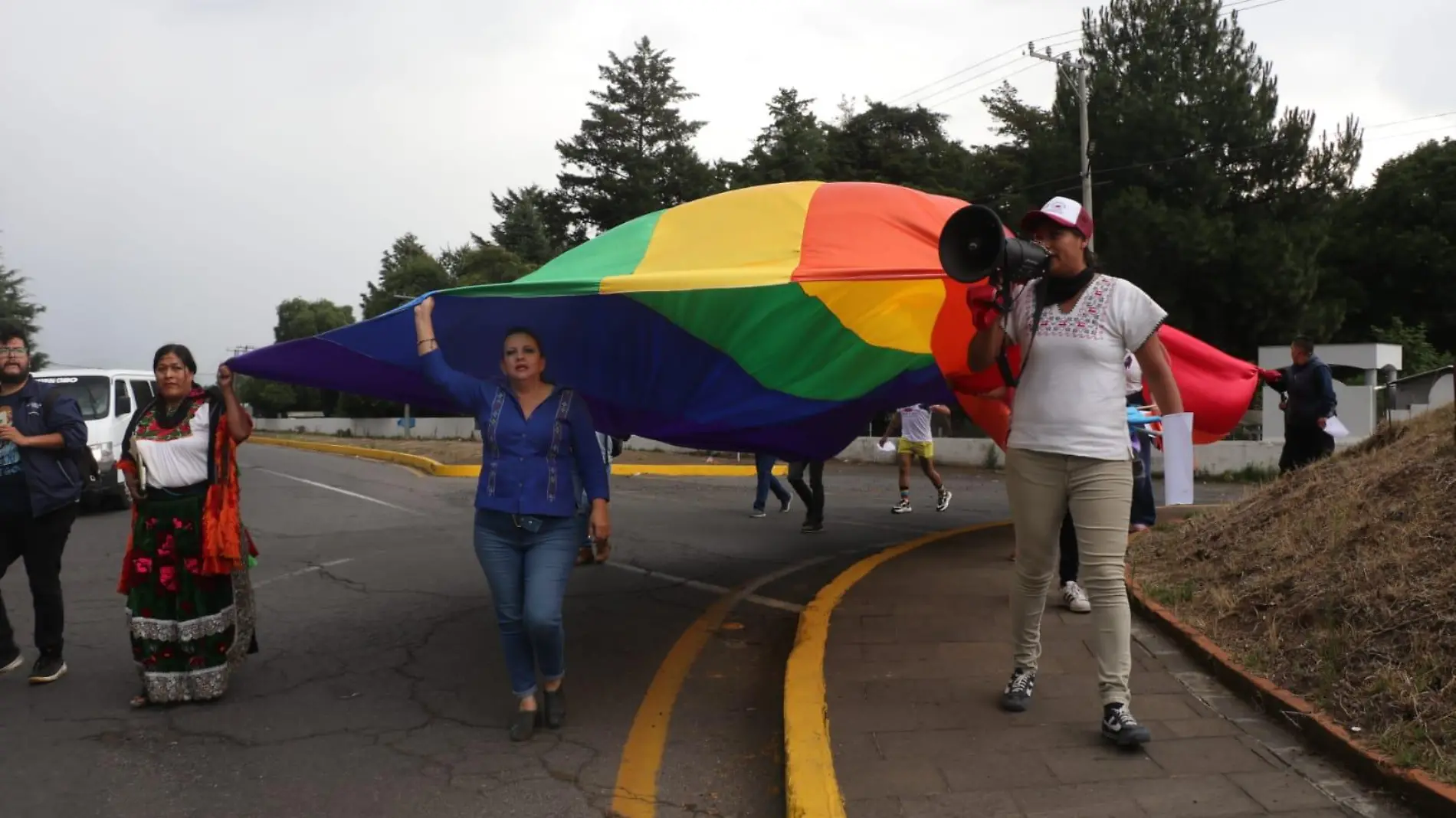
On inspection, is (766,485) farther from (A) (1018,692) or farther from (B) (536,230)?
(B) (536,230)

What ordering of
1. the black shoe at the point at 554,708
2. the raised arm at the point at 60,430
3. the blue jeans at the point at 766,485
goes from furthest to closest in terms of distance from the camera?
1. the blue jeans at the point at 766,485
2. the raised arm at the point at 60,430
3. the black shoe at the point at 554,708

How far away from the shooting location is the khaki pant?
3.47 m

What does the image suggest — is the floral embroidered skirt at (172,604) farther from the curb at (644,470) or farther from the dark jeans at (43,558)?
the curb at (644,470)

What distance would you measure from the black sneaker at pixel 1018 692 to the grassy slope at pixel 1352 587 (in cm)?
97

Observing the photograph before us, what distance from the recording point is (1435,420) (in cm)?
645

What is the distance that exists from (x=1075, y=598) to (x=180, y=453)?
179 inches

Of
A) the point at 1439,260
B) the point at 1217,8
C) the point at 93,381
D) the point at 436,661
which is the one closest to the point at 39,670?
the point at 436,661

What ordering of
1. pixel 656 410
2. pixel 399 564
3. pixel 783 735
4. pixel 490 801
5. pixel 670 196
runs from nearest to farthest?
pixel 490 801 → pixel 783 735 → pixel 656 410 → pixel 399 564 → pixel 670 196

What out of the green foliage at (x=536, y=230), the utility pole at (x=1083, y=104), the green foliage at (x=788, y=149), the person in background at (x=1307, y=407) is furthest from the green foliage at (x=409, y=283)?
the person in background at (x=1307, y=407)

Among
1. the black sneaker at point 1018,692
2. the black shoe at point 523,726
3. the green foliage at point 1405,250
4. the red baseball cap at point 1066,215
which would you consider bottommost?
the black shoe at point 523,726

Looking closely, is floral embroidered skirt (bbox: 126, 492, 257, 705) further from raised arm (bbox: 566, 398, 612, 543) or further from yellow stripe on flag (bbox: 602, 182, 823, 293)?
yellow stripe on flag (bbox: 602, 182, 823, 293)

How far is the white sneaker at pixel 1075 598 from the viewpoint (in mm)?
5262

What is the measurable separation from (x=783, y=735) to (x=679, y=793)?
20.3 inches

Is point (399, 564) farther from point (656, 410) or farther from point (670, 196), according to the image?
point (670, 196)
